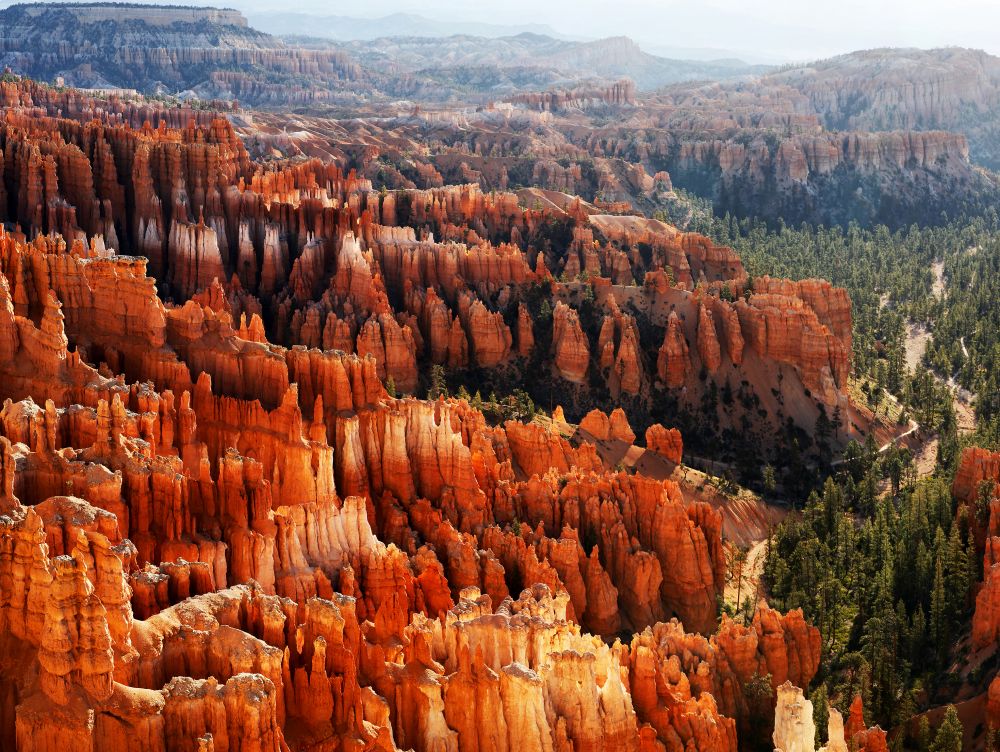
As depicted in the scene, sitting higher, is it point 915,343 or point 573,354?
point 573,354

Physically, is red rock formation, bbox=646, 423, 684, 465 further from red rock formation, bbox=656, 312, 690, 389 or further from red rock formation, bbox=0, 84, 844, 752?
red rock formation, bbox=656, 312, 690, 389

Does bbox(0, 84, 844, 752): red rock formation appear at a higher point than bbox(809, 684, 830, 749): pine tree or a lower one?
higher

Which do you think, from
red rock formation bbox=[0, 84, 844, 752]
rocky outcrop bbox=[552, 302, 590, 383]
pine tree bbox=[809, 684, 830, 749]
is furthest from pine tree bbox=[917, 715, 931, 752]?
rocky outcrop bbox=[552, 302, 590, 383]

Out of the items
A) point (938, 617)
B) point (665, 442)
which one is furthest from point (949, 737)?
point (665, 442)

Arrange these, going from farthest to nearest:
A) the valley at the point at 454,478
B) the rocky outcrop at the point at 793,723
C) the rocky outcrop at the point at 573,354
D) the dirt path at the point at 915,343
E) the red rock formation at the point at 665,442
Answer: the dirt path at the point at 915,343
the rocky outcrop at the point at 573,354
the red rock formation at the point at 665,442
the rocky outcrop at the point at 793,723
the valley at the point at 454,478

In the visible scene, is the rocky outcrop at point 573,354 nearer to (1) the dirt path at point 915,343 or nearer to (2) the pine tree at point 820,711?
(1) the dirt path at point 915,343

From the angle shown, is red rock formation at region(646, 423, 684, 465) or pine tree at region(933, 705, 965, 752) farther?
red rock formation at region(646, 423, 684, 465)

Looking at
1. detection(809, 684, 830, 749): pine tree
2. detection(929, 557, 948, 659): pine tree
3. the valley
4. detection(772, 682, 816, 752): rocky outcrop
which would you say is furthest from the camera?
detection(929, 557, 948, 659): pine tree

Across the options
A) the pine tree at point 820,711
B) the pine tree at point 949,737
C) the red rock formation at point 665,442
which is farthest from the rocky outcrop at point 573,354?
the pine tree at point 949,737

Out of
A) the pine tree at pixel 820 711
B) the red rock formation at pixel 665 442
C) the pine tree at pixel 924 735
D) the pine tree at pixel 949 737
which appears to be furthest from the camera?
the red rock formation at pixel 665 442

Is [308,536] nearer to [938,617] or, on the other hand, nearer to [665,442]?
[938,617]

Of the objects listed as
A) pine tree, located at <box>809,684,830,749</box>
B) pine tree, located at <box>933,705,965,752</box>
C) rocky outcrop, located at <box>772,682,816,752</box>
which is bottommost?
pine tree, located at <box>809,684,830,749</box>

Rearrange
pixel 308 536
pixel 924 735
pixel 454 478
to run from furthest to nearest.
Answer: pixel 454 478 < pixel 924 735 < pixel 308 536

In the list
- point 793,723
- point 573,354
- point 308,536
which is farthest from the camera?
point 573,354
